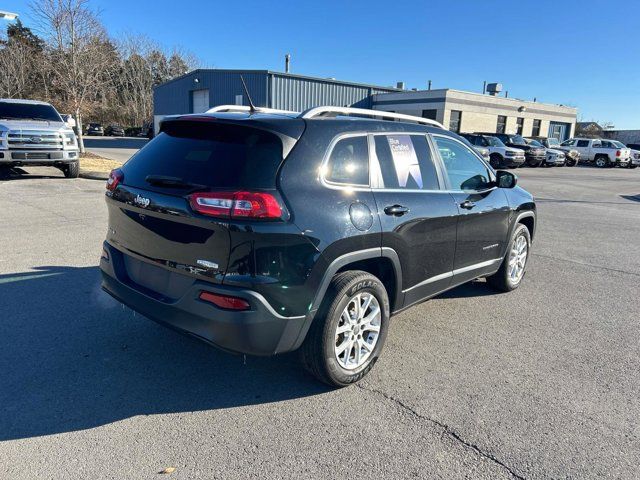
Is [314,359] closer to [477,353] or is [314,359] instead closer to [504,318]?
[477,353]

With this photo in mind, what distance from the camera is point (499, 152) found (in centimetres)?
2753

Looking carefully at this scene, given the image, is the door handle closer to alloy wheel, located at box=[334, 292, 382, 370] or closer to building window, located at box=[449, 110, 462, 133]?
alloy wheel, located at box=[334, 292, 382, 370]

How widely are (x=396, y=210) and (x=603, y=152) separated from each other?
36.9m

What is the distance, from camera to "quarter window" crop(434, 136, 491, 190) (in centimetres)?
443

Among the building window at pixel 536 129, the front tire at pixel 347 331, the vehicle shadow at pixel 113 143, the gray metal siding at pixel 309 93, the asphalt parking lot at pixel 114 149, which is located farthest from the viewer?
the building window at pixel 536 129

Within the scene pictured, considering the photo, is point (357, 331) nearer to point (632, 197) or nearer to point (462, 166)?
point (462, 166)

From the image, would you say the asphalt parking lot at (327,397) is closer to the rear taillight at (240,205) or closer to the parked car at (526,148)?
the rear taillight at (240,205)

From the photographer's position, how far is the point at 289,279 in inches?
115

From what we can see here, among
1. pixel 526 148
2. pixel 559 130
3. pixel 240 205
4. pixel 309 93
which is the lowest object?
pixel 240 205

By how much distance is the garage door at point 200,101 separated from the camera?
3534 centimetres

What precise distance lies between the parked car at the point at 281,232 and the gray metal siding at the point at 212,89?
87.6ft

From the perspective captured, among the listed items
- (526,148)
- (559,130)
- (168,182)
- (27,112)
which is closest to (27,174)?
(27,112)

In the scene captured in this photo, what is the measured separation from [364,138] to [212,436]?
224 centimetres

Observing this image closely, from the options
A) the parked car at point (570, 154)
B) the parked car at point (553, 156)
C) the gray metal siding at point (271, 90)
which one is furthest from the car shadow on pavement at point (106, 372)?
the parked car at point (570, 154)
